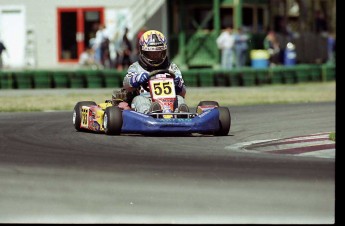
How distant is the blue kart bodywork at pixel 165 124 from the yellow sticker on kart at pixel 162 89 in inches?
18.1

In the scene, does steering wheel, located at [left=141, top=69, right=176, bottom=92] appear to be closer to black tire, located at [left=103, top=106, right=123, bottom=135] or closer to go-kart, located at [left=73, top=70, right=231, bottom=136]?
go-kart, located at [left=73, top=70, right=231, bottom=136]

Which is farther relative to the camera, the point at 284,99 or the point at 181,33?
the point at 181,33

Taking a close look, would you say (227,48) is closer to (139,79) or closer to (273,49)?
Result: (273,49)

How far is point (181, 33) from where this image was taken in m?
37.3

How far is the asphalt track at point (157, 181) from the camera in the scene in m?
7.60

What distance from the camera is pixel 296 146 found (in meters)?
12.0

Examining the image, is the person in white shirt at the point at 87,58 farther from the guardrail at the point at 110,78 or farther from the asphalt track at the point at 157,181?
the asphalt track at the point at 157,181

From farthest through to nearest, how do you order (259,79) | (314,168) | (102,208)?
(259,79) → (314,168) → (102,208)

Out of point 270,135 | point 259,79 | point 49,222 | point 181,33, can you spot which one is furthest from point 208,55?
point 49,222

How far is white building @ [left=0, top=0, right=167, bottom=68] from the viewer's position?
3766cm

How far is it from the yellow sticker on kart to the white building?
24.5m

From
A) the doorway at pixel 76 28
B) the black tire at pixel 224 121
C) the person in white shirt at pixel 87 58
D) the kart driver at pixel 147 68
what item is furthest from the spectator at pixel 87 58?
the black tire at pixel 224 121

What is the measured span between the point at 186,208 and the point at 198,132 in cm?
527

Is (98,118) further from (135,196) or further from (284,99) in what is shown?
(284,99)
